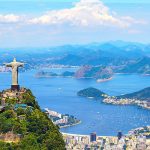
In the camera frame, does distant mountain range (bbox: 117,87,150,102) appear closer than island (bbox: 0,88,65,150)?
No

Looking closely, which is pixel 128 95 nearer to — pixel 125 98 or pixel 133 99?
pixel 125 98

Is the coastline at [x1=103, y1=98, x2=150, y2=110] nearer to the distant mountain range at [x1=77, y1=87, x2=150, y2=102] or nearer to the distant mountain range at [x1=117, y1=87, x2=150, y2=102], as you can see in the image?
the distant mountain range at [x1=77, y1=87, x2=150, y2=102]

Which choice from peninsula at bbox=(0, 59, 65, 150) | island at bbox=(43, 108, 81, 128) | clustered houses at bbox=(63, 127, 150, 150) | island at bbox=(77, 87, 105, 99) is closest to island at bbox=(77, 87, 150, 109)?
island at bbox=(77, 87, 105, 99)

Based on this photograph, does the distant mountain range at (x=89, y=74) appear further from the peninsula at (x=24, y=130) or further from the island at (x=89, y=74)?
the peninsula at (x=24, y=130)

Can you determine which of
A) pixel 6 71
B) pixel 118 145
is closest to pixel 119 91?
pixel 6 71

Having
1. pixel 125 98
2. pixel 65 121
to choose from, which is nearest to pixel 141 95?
pixel 125 98

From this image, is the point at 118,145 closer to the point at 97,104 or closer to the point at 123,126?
the point at 123,126


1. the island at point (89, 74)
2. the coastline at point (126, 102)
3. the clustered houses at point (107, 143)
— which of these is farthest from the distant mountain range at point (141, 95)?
the clustered houses at point (107, 143)
